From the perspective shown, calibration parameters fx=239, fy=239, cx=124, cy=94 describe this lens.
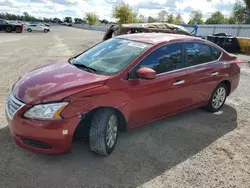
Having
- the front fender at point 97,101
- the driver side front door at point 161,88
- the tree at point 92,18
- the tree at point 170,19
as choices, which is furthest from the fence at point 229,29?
the tree at point 92,18

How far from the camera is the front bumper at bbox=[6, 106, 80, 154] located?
2.77 meters

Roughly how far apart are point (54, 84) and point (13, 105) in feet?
1.86

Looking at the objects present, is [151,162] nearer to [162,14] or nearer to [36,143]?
[36,143]

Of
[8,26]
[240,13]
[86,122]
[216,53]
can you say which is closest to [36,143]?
[86,122]

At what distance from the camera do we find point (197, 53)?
444 cm

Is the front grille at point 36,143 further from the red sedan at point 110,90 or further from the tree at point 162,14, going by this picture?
the tree at point 162,14

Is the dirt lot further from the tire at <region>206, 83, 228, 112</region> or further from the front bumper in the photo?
the tire at <region>206, 83, 228, 112</region>

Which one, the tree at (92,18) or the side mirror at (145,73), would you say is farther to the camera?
the tree at (92,18)

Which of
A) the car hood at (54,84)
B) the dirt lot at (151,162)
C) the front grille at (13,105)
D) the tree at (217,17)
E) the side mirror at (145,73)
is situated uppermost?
the tree at (217,17)

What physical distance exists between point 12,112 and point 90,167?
3.92ft

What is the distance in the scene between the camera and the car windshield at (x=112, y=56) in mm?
3490

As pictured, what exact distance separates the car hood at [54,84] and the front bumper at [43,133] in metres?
Answer: 0.23

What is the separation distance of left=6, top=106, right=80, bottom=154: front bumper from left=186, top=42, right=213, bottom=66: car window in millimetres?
2414

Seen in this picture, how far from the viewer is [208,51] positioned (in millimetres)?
4719
